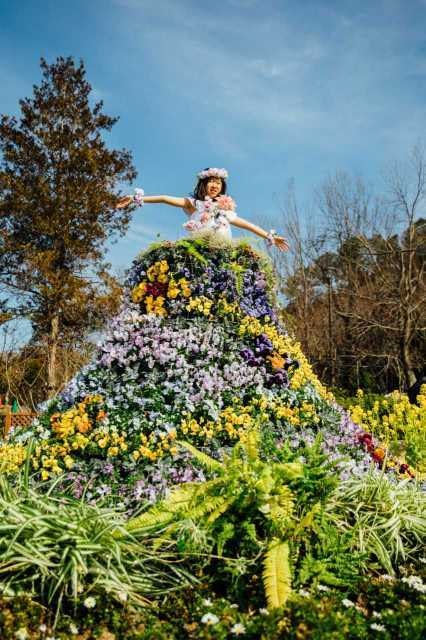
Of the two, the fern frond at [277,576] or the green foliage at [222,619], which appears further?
the fern frond at [277,576]

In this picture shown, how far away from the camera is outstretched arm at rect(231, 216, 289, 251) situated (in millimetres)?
5234

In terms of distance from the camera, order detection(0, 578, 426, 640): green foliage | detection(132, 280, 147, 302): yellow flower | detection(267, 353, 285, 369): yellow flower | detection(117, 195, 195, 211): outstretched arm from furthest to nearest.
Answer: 1. detection(117, 195, 195, 211): outstretched arm
2. detection(132, 280, 147, 302): yellow flower
3. detection(267, 353, 285, 369): yellow flower
4. detection(0, 578, 426, 640): green foliage

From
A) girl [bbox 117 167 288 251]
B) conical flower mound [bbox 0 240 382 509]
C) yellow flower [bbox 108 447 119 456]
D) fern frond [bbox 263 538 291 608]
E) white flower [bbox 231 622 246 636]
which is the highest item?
girl [bbox 117 167 288 251]

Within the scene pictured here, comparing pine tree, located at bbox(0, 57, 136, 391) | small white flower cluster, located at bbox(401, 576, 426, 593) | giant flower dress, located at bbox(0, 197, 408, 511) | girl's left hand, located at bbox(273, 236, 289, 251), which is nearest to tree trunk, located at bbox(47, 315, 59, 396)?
pine tree, located at bbox(0, 57, 136, 391)

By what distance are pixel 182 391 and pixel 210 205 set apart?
2287 mm

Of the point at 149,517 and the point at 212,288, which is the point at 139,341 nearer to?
the point at 212,288

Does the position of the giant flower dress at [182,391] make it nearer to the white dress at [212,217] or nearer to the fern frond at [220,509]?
the white dress at [212,217]

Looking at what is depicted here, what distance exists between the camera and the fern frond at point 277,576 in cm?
232

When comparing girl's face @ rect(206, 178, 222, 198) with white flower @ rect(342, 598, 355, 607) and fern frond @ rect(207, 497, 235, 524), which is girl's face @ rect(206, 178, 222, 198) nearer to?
fern frond @ rect(207, 497, 235, 524)

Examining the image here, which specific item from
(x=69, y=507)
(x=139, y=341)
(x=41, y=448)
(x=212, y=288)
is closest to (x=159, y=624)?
(x=69, y=507)

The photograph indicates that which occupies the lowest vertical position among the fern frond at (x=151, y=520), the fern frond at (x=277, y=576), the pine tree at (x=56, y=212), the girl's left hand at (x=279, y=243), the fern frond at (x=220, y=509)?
the fern frond at (x=277, y=576)

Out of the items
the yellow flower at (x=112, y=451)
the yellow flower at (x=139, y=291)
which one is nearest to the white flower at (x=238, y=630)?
the yellow flower at (x=112, y=451)

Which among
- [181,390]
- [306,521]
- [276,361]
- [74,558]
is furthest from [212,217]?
[74,558]

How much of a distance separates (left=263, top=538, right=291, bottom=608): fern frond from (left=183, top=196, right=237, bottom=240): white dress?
2.65 m
